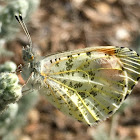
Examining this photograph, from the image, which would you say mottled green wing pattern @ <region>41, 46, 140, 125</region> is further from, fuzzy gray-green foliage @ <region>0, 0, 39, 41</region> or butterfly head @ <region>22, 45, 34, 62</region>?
fuzzy gray-green foliage @ <region>0, 0, 39, 41</region>

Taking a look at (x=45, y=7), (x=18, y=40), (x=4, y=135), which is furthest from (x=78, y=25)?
(x=4, y=135)

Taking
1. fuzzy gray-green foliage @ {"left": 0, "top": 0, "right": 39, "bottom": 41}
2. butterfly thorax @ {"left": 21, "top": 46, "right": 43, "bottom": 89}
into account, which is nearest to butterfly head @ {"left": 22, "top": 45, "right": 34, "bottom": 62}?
butterfly thorax @ {"left": 21, "top": 46, "right": 43, "bottom": 89}

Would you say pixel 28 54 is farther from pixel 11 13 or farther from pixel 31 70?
pixel 11 13

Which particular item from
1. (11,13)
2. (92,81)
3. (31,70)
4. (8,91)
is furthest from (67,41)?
(8,91)

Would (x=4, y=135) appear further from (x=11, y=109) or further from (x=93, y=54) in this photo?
(x=93, y=54)

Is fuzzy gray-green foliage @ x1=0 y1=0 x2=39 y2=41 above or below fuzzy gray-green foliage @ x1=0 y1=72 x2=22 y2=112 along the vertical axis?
above

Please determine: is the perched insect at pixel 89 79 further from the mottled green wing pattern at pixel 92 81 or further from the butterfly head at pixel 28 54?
the butterfly head at pixel 28 54
